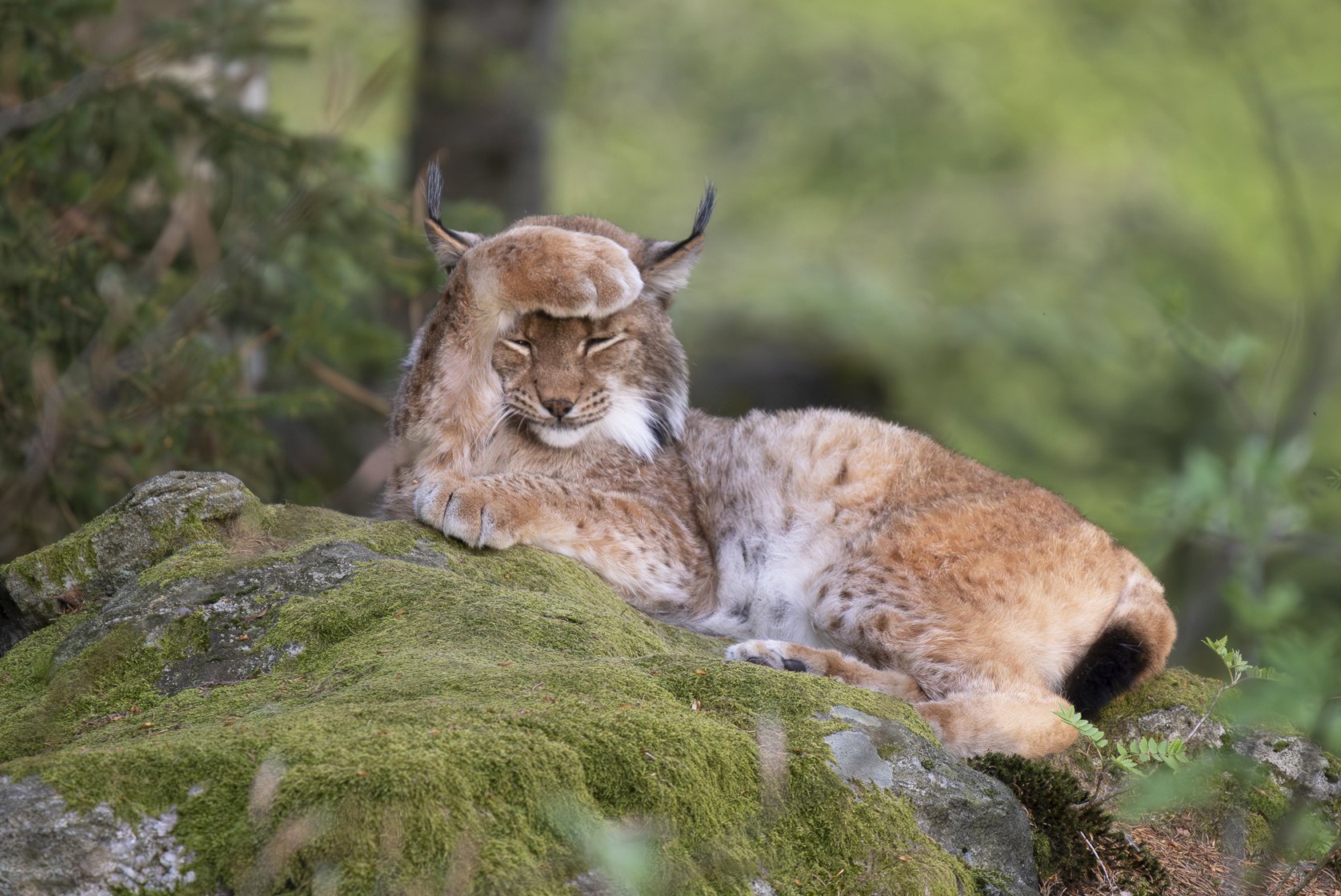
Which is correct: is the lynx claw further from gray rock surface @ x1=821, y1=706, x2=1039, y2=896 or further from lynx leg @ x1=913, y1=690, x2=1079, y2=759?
gray rock surface @ x1=821, y1=706, x2=1039, y2=896

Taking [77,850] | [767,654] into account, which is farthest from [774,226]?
[77,850]

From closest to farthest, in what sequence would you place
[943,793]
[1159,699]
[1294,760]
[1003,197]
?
1. [943,793]
2. [1294,760]
3. [1159,699]
4. [1003,197]

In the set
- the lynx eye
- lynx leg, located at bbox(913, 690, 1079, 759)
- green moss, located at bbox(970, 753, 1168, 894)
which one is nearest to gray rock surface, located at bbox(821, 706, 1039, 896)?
green moss, located at bbox(970, 753, 1168, 894)

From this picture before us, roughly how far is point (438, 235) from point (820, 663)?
197 cm

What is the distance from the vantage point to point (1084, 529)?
4055 mm

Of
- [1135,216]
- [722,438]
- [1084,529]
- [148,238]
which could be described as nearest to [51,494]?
[148,238]

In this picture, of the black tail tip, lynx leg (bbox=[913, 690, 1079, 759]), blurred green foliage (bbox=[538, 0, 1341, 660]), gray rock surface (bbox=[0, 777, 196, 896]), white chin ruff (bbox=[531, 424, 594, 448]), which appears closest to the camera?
gray rock surface (bbox=[0, 777, 196, 896])

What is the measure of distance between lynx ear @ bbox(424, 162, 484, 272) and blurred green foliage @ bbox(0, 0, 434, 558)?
0.40 meters

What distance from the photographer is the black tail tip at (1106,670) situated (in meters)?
3.71

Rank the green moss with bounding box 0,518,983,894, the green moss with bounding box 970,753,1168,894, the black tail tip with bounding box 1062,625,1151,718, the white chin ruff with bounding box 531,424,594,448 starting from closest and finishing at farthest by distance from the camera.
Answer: the green moss with bounding box 0,518,983,894 < the green moss with bounding box 970,753,1168,894 < the black tail tip with bounding box 1062,625,1151,718 < the white chin ruff with bounding box 531,424,594,448

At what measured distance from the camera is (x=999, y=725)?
3350 millimetres

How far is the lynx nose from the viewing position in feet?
13.7

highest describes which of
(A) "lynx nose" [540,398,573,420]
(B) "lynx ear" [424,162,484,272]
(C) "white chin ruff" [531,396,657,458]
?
(B) "lynx ear" [424,162,484,272]

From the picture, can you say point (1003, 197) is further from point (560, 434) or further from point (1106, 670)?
point (1106, 670)
